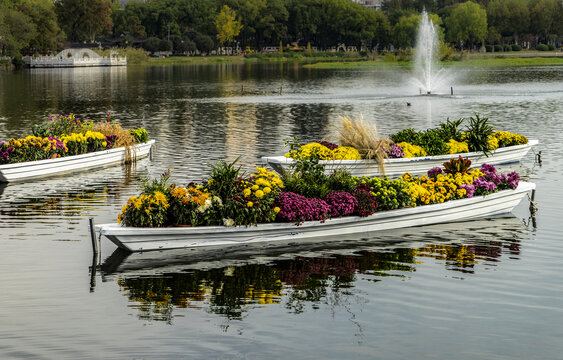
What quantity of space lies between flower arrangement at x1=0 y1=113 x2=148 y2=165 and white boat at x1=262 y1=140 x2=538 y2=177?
26.2 feet

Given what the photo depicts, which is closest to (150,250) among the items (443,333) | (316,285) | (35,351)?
(316,285)

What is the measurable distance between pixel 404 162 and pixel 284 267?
11.1 meters

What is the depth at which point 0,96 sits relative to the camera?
75750mm

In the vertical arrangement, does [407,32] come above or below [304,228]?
above

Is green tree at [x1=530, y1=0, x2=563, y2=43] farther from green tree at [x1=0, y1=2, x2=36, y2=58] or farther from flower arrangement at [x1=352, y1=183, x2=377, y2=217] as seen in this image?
flower arrangement at [x1=352, y1=183, x2=377, y2=217]

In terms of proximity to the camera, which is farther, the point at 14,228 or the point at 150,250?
the point at 14,228

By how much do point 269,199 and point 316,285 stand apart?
311cm

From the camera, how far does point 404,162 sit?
90.2 feet

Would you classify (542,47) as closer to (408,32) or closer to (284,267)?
(408,32)

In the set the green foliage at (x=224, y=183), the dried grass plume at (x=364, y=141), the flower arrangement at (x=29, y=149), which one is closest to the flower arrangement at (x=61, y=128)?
the flower arrangement at (x=29, y=149)

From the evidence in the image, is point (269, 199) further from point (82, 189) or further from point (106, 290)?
point (82, 189)

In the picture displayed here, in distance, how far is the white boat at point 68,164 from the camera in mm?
27406

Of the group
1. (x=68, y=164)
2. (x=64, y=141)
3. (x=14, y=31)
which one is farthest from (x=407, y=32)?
(x=68, y=164)

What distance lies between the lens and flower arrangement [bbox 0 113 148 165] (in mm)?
27922
